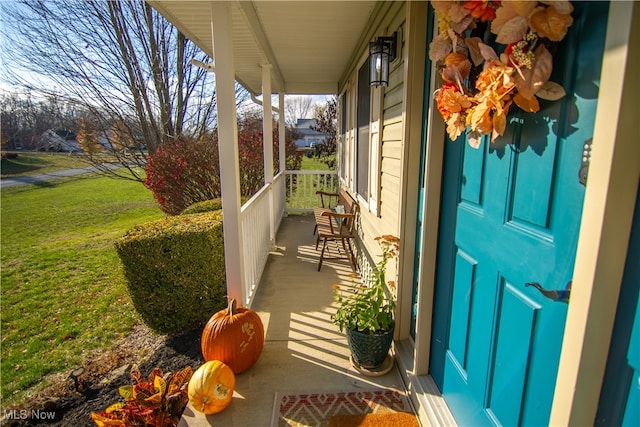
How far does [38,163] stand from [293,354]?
30.5 feet

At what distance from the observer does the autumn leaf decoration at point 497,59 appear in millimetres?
841

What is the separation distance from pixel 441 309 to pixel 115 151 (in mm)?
8544

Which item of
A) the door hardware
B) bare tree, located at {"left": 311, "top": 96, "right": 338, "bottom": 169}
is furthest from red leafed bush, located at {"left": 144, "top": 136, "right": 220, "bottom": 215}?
the door hardware

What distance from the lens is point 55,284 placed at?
4.37 m

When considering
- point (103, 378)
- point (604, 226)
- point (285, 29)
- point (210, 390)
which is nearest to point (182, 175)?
point (285, 29)

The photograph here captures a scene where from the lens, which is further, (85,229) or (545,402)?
(85,229)

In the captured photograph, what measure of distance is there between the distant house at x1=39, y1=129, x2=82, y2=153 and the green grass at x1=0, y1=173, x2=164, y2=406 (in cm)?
114

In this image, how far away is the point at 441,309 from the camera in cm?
169

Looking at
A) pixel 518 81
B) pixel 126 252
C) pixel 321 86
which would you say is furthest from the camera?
pixel 321 86

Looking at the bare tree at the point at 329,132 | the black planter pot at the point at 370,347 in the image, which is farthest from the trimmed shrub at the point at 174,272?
the bare tree at the point at 329,132

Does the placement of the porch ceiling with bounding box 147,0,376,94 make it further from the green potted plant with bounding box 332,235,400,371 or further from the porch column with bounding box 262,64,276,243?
the green potted plant with bounding box 332,235,400,371

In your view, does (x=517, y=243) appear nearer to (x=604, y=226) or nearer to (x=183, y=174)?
(x=604, y=226)

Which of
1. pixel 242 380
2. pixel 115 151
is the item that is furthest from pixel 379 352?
pixel 115 151

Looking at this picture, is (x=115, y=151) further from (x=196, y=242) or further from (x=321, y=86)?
(x=196, y=242)
